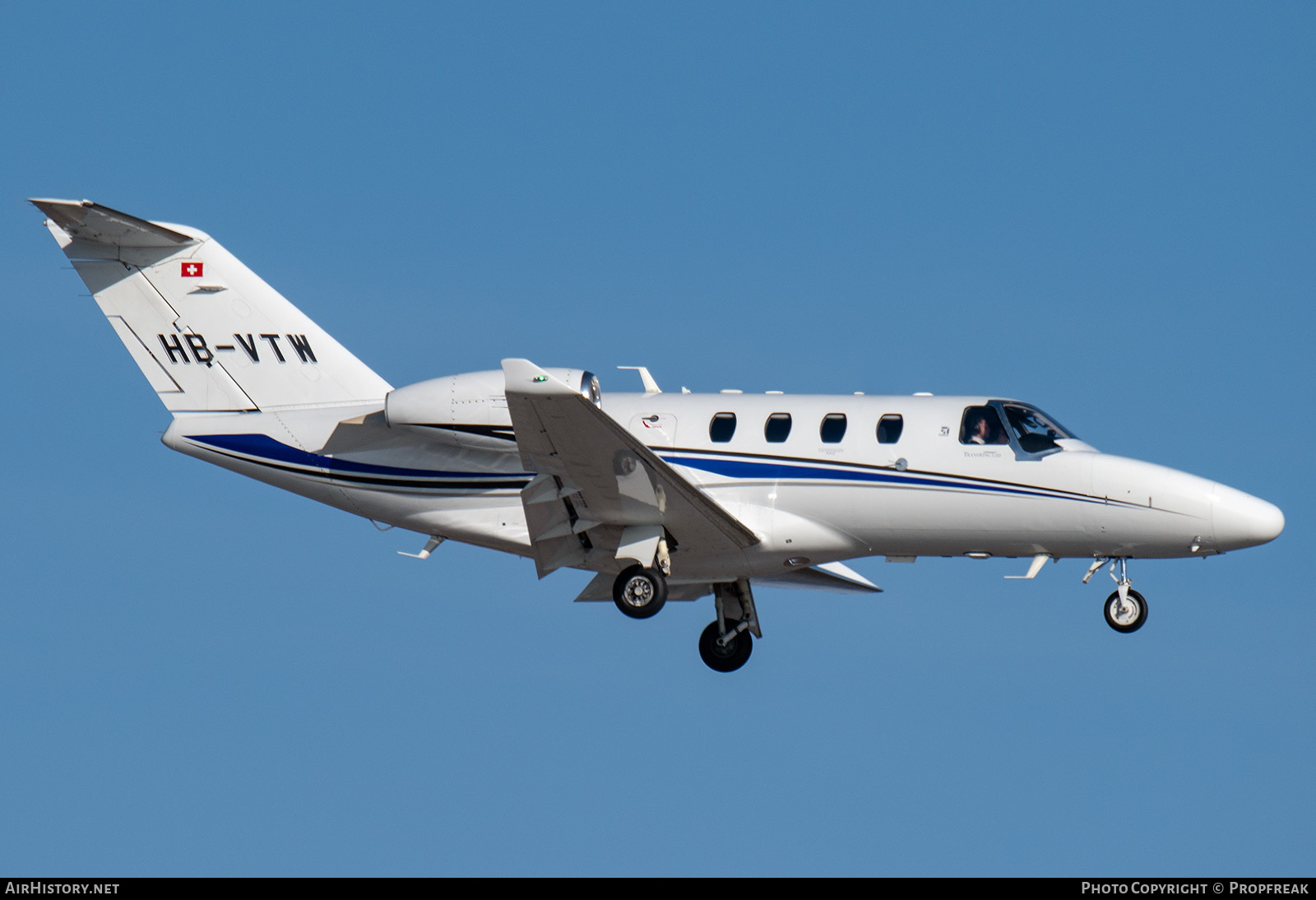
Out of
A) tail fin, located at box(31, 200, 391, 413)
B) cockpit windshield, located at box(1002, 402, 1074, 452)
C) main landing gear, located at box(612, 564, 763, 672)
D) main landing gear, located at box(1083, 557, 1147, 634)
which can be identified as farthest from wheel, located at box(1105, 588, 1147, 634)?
tail fin, located at box(31, 200, 391, 413)

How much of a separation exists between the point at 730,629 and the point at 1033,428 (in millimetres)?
5607

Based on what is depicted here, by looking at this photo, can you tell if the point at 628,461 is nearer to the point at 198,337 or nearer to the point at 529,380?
the point at 529,380

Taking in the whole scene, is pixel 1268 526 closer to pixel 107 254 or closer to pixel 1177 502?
pixel 1177 502

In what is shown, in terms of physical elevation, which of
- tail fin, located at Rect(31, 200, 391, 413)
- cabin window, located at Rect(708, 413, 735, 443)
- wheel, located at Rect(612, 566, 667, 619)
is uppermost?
tail fin, located at Rect(31, 200, 391, 413)

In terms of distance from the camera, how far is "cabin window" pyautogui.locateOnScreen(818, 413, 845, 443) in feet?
72.9

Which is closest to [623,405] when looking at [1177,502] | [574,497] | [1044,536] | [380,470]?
[574,497]

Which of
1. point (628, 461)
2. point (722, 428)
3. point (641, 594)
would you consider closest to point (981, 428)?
point (722, 428)

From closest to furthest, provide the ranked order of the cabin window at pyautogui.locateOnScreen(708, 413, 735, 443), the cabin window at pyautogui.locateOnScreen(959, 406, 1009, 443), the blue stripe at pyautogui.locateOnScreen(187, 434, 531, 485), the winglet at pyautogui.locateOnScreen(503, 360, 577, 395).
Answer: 1. the winglet at pyautogui.locateOnScreen(503, 360, 577, 395)
2. the cabin window at pyautogui.locateOnScreen(959, 406, 1009, 443)
3. the cabin window at pyautogui.locateOnScreen(708, 413, 735, 443)
4. the blue stripe at pyautogui.locateOnScreen(187, 434, 531, 485)

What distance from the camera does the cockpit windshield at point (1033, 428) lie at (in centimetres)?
2206

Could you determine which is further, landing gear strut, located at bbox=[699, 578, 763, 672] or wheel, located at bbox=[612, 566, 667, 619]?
landing gear strut, located at bbox=[699, 578, 763, 672]

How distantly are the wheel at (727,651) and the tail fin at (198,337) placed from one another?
6030 mm

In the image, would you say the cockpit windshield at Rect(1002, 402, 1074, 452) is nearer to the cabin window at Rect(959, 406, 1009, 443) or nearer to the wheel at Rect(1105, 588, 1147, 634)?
the cabin window at Rect(959, 406, 1009, 443)

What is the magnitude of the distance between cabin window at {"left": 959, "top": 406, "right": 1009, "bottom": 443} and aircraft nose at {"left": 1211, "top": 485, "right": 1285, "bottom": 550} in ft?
9.29

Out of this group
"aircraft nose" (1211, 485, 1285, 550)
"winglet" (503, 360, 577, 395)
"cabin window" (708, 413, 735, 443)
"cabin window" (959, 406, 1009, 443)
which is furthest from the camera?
"cabin window" (708, 413, 735, 443)
